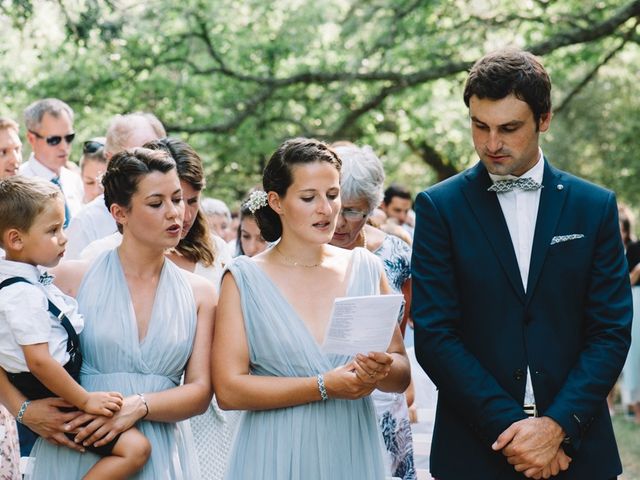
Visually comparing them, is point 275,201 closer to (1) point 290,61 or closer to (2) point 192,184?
(2) point 192,184

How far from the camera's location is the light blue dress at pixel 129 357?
4.08 metres

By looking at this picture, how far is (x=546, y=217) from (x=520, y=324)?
430mm

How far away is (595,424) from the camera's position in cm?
385

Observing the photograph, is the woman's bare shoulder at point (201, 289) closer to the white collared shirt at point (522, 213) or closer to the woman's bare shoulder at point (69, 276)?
the woman's bare shoulder at point (69, 276)

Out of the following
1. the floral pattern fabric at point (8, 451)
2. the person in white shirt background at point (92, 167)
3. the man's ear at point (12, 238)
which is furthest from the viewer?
→ the person in white shirt background at point (92, 167)

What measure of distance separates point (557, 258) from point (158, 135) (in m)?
3.40

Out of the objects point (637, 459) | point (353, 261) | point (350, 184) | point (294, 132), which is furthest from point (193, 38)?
point (353, 261)

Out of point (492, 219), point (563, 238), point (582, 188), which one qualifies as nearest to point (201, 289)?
point (492, 219)

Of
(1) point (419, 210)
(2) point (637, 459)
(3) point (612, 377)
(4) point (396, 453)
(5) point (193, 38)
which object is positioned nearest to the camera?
(3) point (612, 377)

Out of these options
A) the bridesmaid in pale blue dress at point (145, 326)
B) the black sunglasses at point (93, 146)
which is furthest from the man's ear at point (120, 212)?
the black sunglasses at point (93, 146)

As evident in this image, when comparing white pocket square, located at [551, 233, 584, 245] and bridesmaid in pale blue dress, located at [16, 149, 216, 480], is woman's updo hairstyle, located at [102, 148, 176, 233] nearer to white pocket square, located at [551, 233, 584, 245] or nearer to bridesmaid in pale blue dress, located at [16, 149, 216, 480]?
bridesmaid in pale blue dress, located at [16, 149, 216, 480]

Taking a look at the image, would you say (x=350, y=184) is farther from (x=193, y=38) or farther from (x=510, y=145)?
(x=193, y=38)

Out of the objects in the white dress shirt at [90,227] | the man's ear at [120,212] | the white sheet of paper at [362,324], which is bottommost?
the white sheet of paper at [362,324]

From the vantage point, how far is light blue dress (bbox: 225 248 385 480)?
4.07 m
